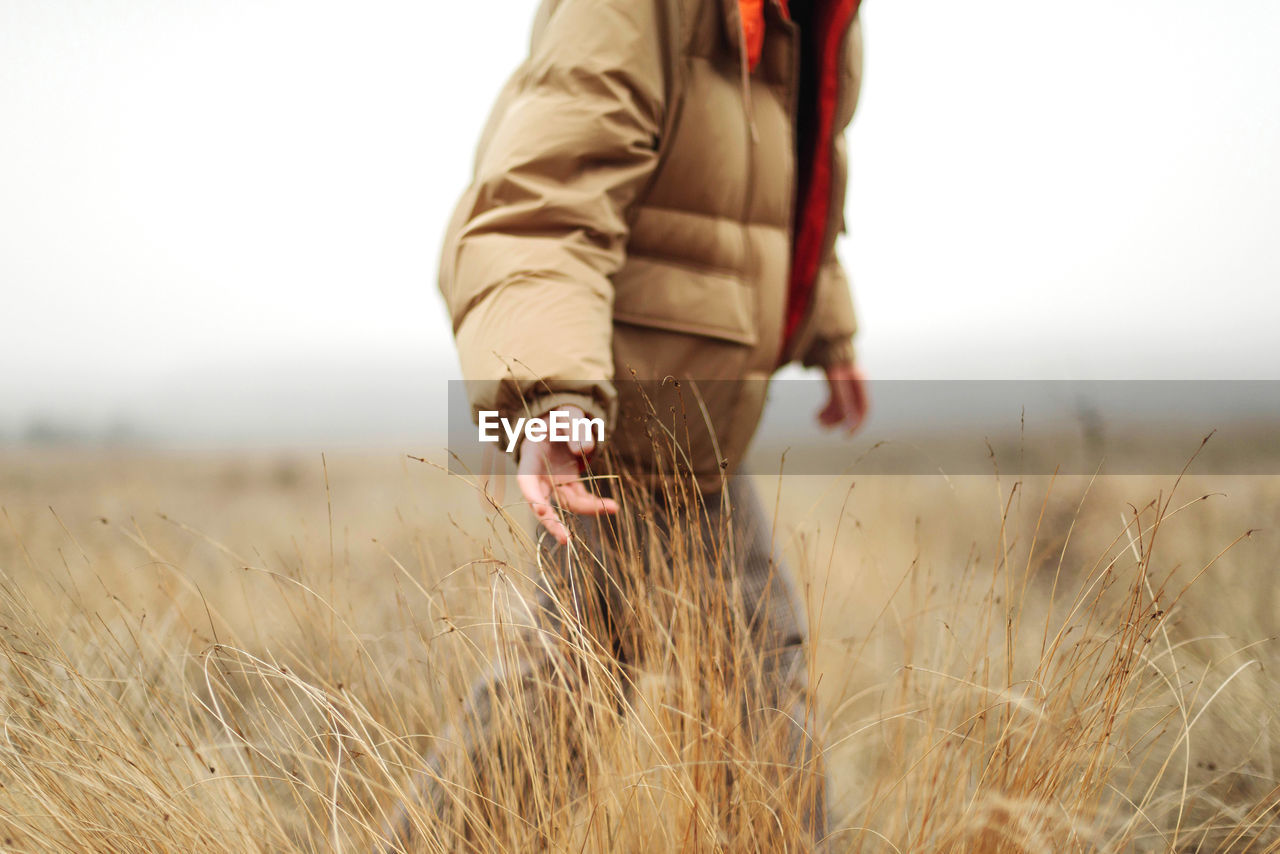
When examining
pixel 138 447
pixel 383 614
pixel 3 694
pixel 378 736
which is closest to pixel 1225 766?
pixel 378 736

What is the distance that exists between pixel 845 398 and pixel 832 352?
0.13 m

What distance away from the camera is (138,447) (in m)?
9.65

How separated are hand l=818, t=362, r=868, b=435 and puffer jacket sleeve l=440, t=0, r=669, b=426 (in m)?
1.04

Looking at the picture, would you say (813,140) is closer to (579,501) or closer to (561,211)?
(561,211)

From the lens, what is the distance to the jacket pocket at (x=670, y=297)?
117 centimetres

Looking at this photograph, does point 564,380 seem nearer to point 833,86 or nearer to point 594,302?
point 594,302

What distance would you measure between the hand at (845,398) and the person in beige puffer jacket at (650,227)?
1.53 feet

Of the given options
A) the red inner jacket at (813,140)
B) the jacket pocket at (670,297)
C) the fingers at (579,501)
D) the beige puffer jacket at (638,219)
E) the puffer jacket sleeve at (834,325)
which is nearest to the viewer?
the fingers at (579,501)

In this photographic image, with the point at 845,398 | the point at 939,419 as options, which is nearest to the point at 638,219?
the point at 845,398

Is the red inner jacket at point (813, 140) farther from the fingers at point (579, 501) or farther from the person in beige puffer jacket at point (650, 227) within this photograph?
the fingers at point (579, 501)

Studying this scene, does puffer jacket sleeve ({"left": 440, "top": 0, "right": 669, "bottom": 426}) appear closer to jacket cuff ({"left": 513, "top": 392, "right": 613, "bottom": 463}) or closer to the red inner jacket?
jacket cuff ({"left": 513, "top": 392, "right": 613, "bottom": 463})

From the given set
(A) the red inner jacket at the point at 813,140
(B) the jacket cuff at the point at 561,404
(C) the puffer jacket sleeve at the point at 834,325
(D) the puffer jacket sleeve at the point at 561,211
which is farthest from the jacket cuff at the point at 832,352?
(B) the jacket cuff at the point at 561,404

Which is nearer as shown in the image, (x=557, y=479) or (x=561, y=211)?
(x=557, y=479)

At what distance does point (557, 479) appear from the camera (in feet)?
2.95
